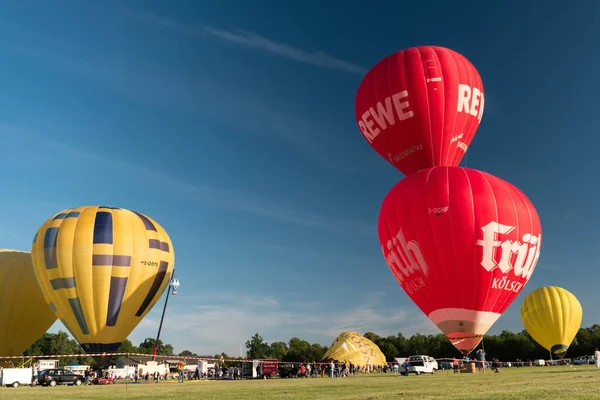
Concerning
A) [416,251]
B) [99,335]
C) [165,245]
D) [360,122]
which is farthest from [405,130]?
[99,335]

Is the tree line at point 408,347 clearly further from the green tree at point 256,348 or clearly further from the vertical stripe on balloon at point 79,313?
the vertical stripe on balloon at point 79,313

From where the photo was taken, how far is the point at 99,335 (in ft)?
119

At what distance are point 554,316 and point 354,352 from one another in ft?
87.8

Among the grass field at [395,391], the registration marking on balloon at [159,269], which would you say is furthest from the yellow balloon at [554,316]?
the registration marking on balloon at [159,269]

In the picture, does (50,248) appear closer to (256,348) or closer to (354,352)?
(354,352)

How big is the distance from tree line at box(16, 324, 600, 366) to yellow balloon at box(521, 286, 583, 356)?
1334 inches

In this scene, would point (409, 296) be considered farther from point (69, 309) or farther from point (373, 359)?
point (373, 359)

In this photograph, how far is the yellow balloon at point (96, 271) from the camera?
36.0 meters

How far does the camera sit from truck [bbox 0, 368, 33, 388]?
32.4 meters

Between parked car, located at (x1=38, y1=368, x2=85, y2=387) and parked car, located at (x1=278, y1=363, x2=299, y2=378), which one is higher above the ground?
parked car, located at (x1=38, y1=368, x2=85, y2=387)

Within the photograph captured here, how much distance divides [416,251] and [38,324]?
36356mm

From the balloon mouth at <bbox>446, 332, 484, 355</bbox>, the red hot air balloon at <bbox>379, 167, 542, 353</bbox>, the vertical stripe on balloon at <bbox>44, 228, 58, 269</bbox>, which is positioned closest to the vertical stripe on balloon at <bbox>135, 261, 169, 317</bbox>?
the vertical stripe on balloon at <bbox>44, 228, 58, 269</bbox>

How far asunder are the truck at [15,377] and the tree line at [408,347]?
5108 cm

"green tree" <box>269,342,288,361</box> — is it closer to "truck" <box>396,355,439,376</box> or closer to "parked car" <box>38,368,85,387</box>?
"truck" <box>396,355,439,376</box>
